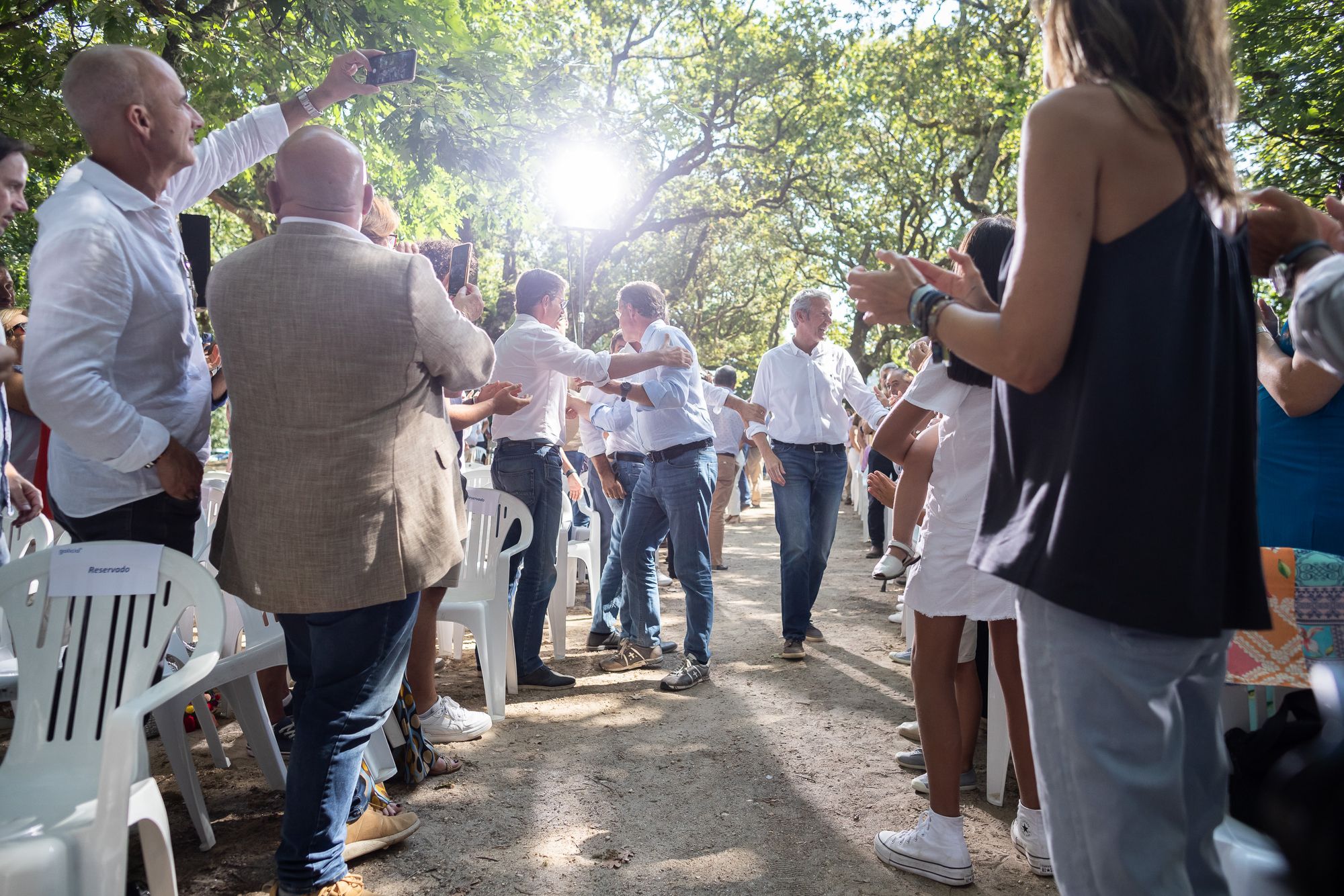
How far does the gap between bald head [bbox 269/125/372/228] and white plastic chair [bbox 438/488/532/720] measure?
221 centimetres

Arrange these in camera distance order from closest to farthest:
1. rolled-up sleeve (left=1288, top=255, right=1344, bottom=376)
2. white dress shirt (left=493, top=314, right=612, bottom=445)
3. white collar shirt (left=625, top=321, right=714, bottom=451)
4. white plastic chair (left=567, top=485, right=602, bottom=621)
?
rolled-up sleeve (left=1288, top=255, right=1344, bottom=376), white dress shirt (left=493, top=314, right=612, bottom=445), white collar shirt (left=625, top=321, right=714, bottom=451), white plastic chair (left=567, top=485, right=602, bottom=621)

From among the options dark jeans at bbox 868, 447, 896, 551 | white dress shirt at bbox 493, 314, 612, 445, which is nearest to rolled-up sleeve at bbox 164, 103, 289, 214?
white dress shirt at bbox 493, 314, 612, 445

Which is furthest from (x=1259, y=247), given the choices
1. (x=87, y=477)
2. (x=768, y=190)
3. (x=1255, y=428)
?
(x=768, y=190)

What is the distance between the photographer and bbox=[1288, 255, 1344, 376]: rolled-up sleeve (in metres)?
1.49

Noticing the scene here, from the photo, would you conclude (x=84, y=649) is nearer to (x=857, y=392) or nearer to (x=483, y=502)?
(x=483, y=502)

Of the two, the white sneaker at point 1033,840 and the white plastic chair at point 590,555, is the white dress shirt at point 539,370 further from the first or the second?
the white sneaker at point 1033,840

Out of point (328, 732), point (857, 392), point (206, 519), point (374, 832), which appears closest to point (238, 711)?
point (374, 832)

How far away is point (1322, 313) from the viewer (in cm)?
150

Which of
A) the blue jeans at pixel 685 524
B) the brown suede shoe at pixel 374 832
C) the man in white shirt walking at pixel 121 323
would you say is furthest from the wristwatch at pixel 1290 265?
the blue jeans at pixel 685 524

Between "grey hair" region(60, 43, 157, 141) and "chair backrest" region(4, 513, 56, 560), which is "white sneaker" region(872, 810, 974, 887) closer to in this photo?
"grey hair" region(60, 43, 157, 141)

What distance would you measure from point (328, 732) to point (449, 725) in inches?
71.1

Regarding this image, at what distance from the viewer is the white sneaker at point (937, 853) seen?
2.90 m

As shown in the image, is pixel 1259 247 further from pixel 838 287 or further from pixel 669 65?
pixel 838 287

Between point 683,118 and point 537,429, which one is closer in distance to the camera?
point 537,429
